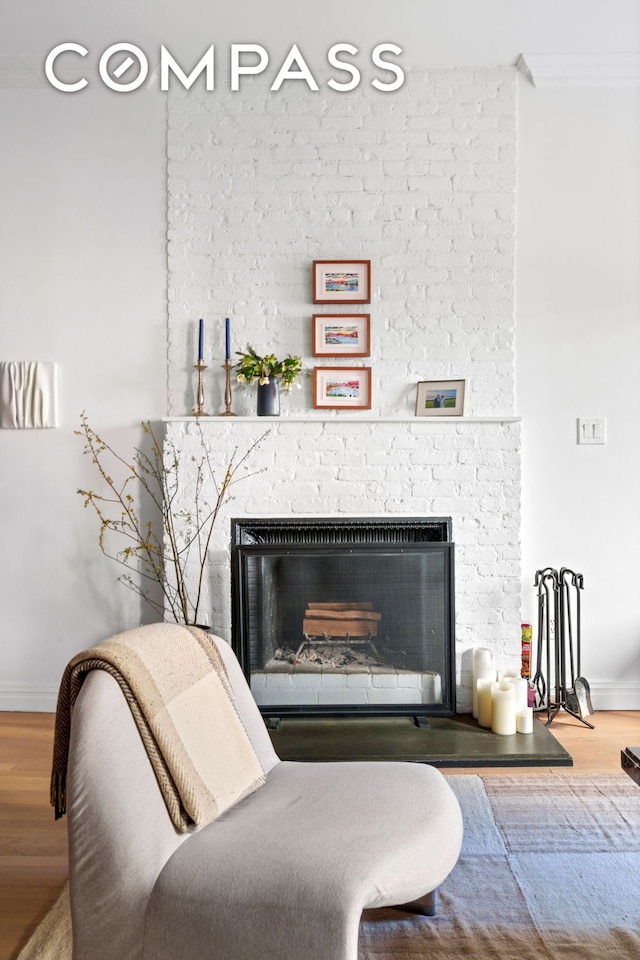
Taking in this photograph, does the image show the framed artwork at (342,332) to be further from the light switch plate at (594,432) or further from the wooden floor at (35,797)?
the wooden floor at (35,797)

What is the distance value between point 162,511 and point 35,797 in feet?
4.28

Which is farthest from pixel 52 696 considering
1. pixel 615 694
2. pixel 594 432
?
pixel 594 432

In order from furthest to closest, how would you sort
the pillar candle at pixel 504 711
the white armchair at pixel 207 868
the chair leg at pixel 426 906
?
the pillar candle at pixel 504 711 < the chair leg at pixel 426 906 < the white armchair at pixel 207 868

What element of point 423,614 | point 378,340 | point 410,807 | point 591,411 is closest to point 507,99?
point 378,340

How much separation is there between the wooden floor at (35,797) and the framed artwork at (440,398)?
1.44m

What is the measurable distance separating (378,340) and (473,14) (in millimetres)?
1346

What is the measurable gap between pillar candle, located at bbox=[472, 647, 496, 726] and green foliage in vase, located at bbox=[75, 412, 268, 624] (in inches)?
48.1

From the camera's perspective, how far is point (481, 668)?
322 centimetres

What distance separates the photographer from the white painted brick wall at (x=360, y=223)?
3.44m

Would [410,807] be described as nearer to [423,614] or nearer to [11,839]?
[11,839]

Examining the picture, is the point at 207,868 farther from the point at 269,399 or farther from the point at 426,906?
the point at 269,399

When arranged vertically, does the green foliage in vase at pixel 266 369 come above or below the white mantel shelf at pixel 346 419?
above

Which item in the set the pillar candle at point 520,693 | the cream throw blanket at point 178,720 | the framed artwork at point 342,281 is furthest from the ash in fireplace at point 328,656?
the framed artwork at point 342,281

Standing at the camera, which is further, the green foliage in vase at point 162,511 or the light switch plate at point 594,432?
the light switch plate at point 594,432
